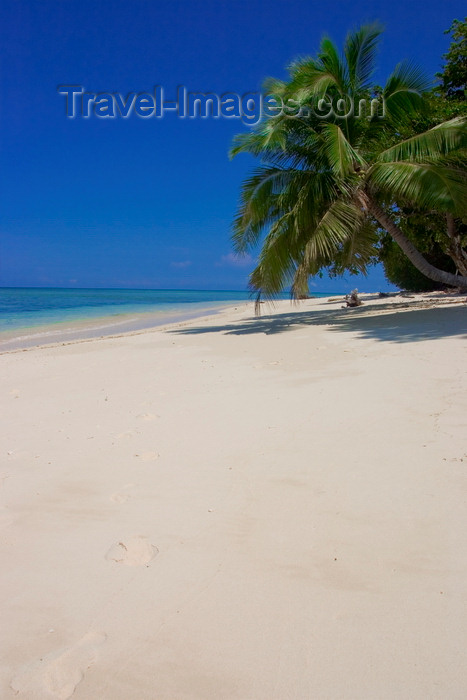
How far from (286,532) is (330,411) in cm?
180

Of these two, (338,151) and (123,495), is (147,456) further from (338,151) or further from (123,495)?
(338,151)

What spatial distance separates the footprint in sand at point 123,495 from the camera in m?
2.63

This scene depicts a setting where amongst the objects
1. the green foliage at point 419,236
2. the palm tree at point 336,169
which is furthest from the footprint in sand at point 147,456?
the green foliage at point 419,236

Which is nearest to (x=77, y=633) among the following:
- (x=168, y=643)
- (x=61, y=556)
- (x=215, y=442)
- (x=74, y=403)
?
(x=168, y=643)

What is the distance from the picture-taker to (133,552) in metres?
2.12

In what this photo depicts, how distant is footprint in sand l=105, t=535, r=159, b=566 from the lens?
2.05 metres

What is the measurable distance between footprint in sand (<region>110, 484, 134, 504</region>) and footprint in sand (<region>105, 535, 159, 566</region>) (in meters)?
0.44

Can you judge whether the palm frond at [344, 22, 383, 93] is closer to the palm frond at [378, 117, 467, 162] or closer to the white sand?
the palm frond at [378, 117, 467, 162]

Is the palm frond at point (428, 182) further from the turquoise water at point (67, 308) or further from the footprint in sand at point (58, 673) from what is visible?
the turquoise water at point (67, 308)

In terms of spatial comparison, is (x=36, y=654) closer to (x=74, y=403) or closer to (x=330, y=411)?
(x=330, y=411)

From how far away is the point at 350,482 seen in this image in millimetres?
2641

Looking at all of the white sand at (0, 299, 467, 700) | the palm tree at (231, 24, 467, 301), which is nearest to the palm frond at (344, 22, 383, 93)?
the palm tree at (231, 24, 467, 301)

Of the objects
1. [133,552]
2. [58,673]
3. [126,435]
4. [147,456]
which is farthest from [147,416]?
[58,673]

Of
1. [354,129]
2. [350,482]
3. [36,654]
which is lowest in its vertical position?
[36,654]
